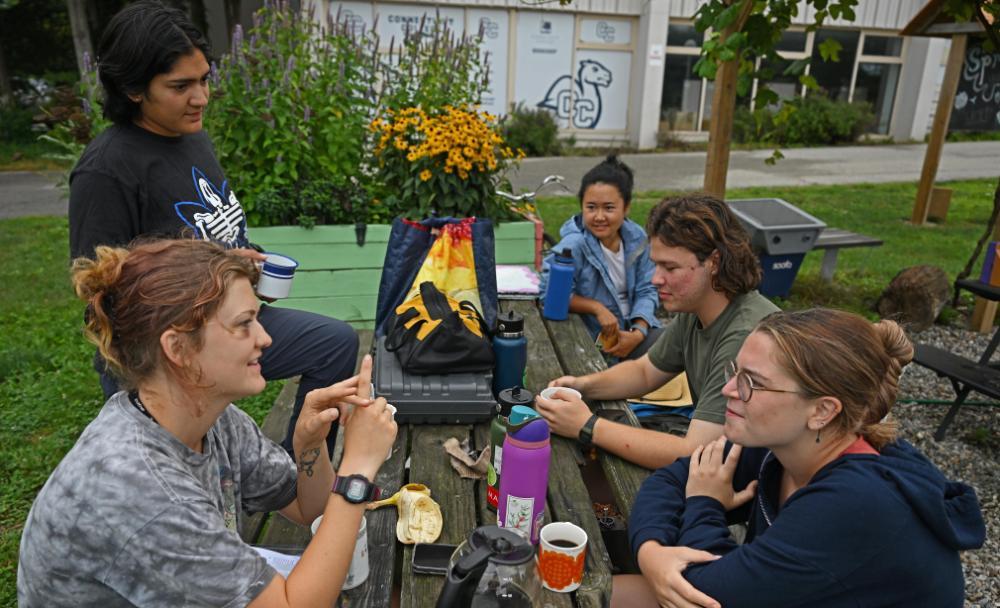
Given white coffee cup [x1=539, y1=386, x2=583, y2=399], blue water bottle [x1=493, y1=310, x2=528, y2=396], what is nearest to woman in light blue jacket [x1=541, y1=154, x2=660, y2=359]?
blue water bottle [x1=493, y1=310, x2=528, y2=396]

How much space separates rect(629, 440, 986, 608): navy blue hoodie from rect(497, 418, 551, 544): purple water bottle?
403 millimetres

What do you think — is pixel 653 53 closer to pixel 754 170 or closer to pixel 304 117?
pixel 754 170

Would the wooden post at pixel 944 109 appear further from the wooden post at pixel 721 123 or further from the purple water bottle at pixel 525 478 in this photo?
the purple water bottle at pixel 525 478

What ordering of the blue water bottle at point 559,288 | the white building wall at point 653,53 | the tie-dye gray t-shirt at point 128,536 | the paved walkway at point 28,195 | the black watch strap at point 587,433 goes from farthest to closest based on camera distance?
the white building wall at point 653,53 < the paved walkway at point 28,195 < the blue water bottle at point 559,288 < the black watch strap at point 587,433 < the tie-dye gray t-shirt at point 128,536

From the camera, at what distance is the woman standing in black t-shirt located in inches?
88.8

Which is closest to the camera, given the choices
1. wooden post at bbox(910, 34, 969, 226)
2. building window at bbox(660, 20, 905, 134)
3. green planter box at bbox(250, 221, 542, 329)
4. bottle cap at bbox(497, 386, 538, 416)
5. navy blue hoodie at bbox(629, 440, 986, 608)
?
navy blue hoodie at bbox(629, 440, 986, 608)

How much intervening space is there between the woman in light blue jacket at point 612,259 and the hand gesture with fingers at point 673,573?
75.1 inches

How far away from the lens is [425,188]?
472 cm

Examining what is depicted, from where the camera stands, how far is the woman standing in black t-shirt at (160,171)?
2.26 metres

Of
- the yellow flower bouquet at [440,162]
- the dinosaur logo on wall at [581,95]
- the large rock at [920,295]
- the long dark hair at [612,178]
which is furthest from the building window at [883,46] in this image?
the long dark hair at [612,178]

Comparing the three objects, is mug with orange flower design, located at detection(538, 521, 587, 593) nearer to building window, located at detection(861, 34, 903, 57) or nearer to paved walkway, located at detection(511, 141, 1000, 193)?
paved walkway, located at detection(511, 141, 1000, 193)

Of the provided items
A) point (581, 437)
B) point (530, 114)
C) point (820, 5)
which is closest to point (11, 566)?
point (581, 437)

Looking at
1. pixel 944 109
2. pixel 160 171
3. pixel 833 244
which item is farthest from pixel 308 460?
pixel 944 109

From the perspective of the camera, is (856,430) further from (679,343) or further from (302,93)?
(302,93)
